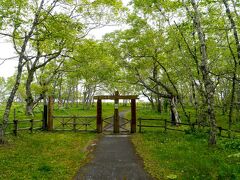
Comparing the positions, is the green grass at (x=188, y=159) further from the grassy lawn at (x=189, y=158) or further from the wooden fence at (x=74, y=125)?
the wooden fence at (x=74, y=125)

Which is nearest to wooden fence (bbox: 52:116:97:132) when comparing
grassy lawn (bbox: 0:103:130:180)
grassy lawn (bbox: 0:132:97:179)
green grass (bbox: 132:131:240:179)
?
grassy lawn (bbox: 0:103:130:180)

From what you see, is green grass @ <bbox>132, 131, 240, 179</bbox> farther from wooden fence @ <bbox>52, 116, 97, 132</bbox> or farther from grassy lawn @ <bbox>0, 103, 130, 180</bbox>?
wooden fence @ <bbox>52, 116, 97, 132</bbox>

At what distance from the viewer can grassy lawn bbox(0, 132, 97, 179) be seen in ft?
30.1

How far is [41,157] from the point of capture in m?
11.6

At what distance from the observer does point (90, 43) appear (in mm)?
22000

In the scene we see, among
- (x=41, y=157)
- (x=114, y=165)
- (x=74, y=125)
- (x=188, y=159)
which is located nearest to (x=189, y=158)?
(x=188, y=159)

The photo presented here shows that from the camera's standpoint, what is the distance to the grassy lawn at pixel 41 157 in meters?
9.16

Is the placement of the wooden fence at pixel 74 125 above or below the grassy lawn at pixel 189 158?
above

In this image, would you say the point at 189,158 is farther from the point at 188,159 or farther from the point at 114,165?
the point at 114,165

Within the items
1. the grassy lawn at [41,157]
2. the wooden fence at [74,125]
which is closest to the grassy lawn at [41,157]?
the grassy lawn at [41,157]

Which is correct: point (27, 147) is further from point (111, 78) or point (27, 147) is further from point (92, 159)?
point (111, 78)

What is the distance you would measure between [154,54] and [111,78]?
384 inches

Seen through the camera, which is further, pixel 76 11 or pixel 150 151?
pixel 76 11

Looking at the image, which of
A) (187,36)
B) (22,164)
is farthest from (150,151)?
(187,36)
